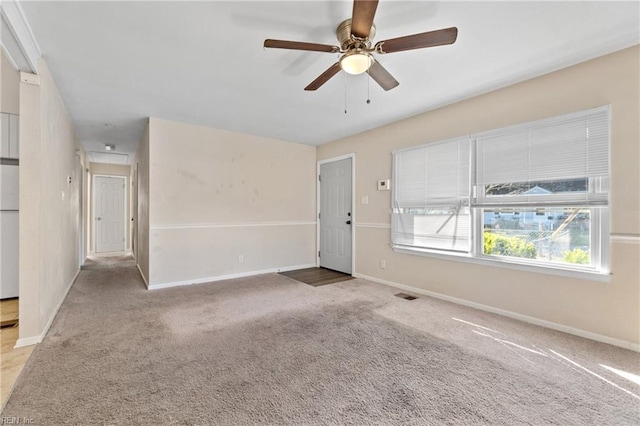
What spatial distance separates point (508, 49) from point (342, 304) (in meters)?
3.00

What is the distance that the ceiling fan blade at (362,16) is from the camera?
1.49m

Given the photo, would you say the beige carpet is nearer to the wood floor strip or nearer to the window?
the window

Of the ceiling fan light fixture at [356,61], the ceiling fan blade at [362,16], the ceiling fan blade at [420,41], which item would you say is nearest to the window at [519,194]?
the ceiling fan blade at [420,41]

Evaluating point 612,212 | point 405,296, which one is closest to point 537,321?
point 612,212

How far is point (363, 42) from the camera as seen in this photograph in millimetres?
Answer: 1877

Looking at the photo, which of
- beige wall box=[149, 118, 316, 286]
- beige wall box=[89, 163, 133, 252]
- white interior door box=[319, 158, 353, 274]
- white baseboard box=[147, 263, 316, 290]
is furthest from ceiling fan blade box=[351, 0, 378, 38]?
beige wall box=[89, 163, 133, 252]

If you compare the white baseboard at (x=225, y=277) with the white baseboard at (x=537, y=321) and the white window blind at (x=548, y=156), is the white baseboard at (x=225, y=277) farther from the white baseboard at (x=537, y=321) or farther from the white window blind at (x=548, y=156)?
the white window blind at (x=548, y=156)

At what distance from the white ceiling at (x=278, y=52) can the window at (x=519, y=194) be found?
0.62 m

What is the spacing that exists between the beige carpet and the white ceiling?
2.47 meters

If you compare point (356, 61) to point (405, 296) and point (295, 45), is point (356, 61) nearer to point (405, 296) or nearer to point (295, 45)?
point (295, 45)

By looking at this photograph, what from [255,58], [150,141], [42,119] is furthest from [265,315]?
[150,141]

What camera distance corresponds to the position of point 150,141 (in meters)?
3.94

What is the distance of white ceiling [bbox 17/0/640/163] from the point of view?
6.15 ft

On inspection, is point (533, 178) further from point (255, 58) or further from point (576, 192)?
point (255, 58)
